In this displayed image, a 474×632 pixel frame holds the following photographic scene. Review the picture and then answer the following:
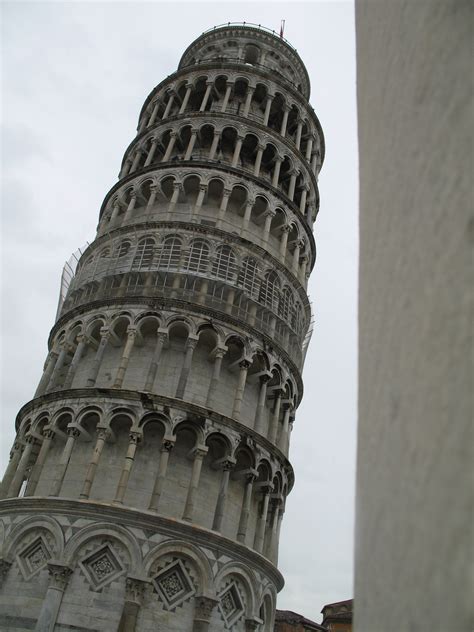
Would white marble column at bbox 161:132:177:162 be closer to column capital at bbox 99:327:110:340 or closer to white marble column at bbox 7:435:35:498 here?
column capital at bbox 99:327:110:340

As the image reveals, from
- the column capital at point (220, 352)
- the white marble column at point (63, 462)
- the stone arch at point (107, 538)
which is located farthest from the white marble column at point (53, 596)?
the column capital at point (220, 352)

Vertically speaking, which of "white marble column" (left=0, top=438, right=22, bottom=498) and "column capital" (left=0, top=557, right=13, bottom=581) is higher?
"white marble column" (left=0, top=438, right=22, bottom=498)

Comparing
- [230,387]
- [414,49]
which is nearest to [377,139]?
[414,49]

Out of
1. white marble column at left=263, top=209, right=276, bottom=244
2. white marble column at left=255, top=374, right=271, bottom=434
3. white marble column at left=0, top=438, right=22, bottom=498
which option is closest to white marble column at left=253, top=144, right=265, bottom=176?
white marble column at left=263, top=209, right=276, bottom=244

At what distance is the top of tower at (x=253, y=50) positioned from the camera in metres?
28.9

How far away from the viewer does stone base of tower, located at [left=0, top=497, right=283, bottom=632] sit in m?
13.6

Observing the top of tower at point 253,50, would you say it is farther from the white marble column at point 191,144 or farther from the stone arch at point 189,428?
the stone arch at point 189,428

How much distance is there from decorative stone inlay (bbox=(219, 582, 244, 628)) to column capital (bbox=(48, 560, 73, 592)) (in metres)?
3.71

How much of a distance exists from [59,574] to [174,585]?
2692mm

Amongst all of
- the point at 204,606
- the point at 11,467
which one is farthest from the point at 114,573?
the point at 11,467

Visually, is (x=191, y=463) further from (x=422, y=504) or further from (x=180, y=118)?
(x=422, y=504)

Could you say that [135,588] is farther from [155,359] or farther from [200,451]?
[155,359]

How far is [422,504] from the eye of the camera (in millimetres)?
917

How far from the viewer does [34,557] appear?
14.6m
